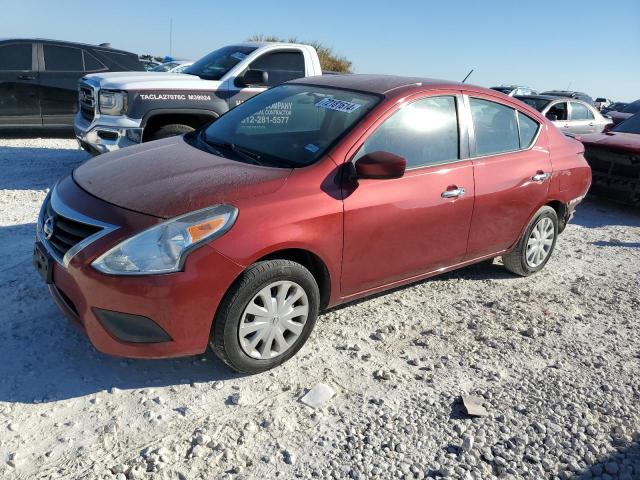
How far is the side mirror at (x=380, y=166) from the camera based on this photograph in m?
3.20

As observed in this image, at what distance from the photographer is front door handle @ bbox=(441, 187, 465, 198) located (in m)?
3.78

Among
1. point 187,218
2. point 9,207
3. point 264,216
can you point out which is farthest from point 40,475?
point 9,207

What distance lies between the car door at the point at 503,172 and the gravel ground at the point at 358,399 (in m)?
0.60

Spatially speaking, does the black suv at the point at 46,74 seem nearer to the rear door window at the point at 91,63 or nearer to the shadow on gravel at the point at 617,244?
the rear door window at the point at 91,63

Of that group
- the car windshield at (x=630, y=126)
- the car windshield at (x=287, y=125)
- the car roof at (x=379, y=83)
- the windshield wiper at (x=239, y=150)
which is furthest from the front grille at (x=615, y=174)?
the windshield wiper at (x=239, y=150)

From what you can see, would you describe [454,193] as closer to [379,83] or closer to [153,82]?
[379,83]

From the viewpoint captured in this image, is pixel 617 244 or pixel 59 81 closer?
pixel 617 244

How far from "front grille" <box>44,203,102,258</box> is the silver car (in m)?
10.2

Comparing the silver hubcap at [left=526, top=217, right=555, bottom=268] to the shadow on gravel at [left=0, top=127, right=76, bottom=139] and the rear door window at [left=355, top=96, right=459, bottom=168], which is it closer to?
the rear door window at [left=355, top=96, right=459, bottom=168]

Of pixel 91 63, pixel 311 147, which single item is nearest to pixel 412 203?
pixel 311 147

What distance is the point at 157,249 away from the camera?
8.85ft

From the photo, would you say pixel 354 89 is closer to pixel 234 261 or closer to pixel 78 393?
pixel 234 261

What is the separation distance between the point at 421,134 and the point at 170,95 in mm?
3926

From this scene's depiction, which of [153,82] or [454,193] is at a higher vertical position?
[153,82]
